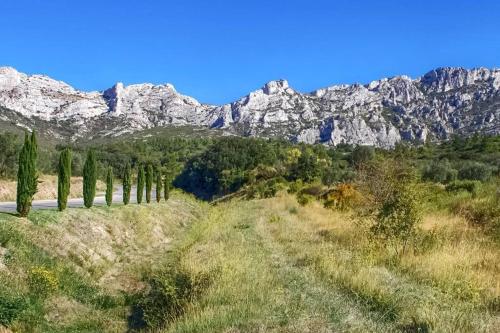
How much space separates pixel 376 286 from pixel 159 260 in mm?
11352

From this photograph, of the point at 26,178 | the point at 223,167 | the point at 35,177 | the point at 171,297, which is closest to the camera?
the point at 171,297

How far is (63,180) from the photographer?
2041cm

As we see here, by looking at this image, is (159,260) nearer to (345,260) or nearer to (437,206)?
(345,260)

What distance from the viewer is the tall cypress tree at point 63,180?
20094 mm

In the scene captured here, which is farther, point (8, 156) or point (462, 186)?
point (8, 156)

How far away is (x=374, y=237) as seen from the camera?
51.5ft

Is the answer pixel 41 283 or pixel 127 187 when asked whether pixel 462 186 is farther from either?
pixel 41 283

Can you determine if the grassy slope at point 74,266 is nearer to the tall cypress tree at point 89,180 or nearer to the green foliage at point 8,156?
the tall cypress tree at point 89,180

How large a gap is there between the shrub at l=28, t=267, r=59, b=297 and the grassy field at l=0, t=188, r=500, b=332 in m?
0.05

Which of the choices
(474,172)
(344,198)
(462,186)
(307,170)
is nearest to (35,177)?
(344,198)

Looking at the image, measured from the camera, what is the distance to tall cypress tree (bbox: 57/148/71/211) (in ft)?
65.9

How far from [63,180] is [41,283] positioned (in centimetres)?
1018

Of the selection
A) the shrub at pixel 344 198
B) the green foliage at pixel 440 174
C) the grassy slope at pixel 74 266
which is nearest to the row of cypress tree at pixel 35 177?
the grassy slope at pixel 74 266

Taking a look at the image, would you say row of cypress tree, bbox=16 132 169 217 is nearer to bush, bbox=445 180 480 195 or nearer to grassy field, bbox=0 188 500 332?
grassy field, bbox=0 188 500 332
